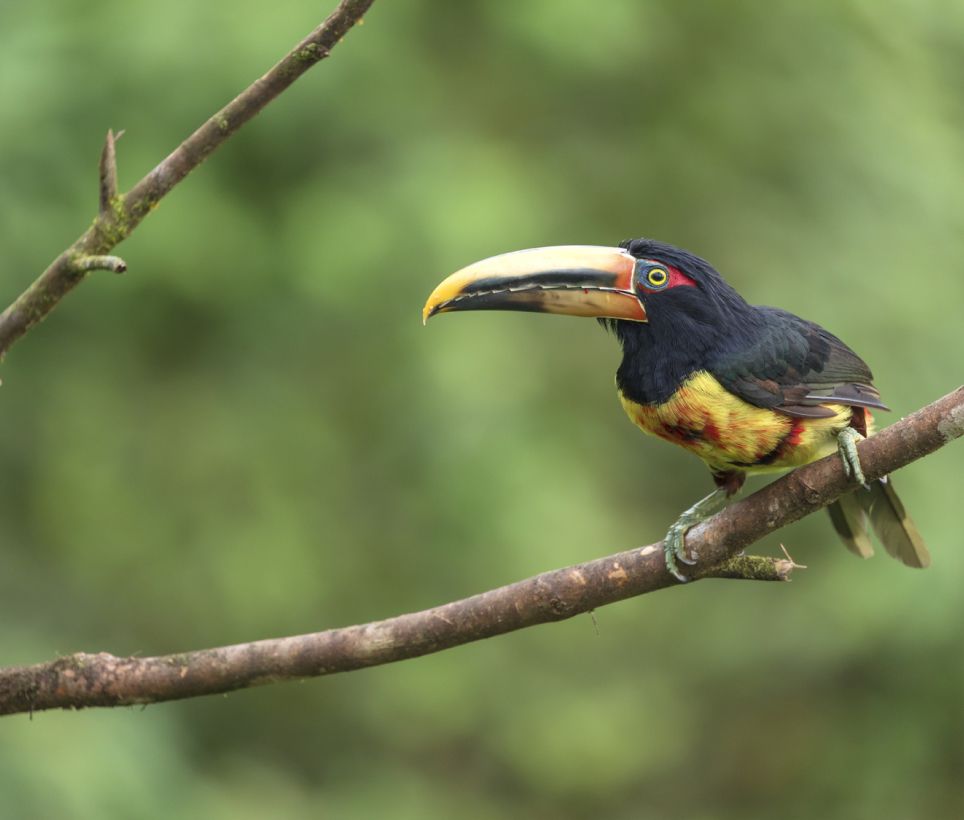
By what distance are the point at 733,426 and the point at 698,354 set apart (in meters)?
0.21

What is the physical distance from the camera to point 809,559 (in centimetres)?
598

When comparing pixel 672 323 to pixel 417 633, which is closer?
pixel 417 633

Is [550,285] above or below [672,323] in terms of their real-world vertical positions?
above

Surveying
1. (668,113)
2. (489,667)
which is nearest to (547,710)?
(489,667)

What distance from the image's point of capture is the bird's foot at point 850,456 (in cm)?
280

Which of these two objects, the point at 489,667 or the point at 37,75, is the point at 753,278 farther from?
the point at 37,75

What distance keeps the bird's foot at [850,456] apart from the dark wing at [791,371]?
0.18 metres

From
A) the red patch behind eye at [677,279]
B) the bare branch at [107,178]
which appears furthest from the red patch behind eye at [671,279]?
the bare branch at [107,178]

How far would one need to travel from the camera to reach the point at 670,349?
3.33 metres

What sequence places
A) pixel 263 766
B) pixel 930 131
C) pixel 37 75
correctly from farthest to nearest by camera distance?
pixel 930 131
pixel 263 766
pixel 37 75

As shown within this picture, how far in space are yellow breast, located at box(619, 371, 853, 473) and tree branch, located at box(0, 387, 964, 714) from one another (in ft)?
0.95

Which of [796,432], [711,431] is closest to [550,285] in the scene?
[711,431]

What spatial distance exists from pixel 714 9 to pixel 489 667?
3221 millimetres

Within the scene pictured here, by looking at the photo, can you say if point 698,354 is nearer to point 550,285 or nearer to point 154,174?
point 550,285
